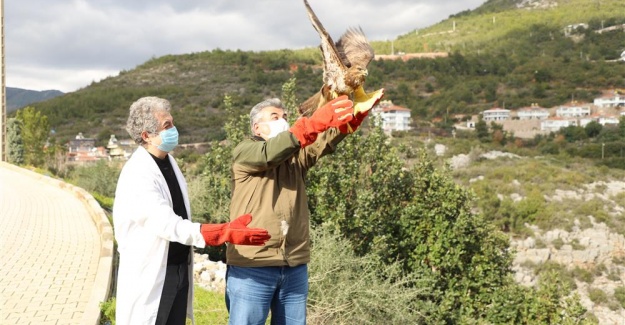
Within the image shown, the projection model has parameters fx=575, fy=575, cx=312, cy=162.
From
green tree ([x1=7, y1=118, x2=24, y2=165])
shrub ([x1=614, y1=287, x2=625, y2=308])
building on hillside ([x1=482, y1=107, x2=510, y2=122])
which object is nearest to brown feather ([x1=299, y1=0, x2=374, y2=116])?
shrub ([x1=614, y1=287, x2=625, y2=308])

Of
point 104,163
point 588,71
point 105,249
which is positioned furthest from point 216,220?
point 588,71

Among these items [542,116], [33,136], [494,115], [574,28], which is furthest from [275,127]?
[574,28]

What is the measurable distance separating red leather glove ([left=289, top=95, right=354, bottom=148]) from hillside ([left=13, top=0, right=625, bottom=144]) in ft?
150

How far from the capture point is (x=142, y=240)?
2768 mm

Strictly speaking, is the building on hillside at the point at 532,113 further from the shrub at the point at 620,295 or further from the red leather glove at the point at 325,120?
the red leather glove at the point at 325,120

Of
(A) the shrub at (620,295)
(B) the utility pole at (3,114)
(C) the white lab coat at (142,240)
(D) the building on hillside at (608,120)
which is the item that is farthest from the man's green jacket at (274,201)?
(D) the building on hillside at (608,120)

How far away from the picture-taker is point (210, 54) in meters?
81.2

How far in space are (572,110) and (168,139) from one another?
6376 cm

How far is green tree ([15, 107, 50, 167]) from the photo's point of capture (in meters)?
25.0

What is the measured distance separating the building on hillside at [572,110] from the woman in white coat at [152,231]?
61964mm

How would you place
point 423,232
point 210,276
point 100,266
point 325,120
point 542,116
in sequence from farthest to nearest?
point 542,116 < point 423,232 < point 210,276 < point 100,266 < point 325,120

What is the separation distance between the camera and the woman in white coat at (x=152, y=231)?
271 centimetres

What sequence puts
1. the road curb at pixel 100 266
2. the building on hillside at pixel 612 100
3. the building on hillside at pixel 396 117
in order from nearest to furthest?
1. the road curb at pixel 100 266
2. the building on hillside at pixel 396 117
3. the building on hillside at pixel 612 100

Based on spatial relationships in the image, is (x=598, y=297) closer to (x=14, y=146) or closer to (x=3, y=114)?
(x=14, y=146)
